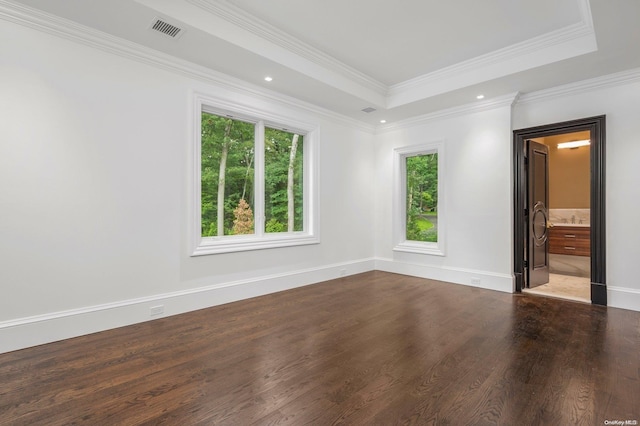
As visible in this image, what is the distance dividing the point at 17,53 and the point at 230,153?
86.3 inches

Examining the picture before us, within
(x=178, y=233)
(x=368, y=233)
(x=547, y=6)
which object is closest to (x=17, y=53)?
(x=178, y=233)

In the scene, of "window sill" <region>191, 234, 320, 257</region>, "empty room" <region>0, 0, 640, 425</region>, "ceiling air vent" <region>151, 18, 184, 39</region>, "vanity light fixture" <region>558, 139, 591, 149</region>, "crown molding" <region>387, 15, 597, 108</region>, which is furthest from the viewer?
"vanity light fixture" <region>558, 139, 591, 149</region>

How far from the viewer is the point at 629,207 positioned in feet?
12.6

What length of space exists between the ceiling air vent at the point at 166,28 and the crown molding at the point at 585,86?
4554 millimetres

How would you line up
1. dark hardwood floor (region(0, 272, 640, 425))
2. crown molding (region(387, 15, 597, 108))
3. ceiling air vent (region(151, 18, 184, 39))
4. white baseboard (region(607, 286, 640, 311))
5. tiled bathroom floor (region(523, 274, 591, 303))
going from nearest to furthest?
dark hardwood floor (region(0, 272, 640, 425)) → ceiling air vent (region(151, 18, 184, 39)) → crown molding (region(387, 15, 597, 108)) → white baseboard (region(607, 286, 640, 311)) → tiled bathroom floor (region(523, 274, 591, 303))

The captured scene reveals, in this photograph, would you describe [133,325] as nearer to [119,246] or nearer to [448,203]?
[119,246]

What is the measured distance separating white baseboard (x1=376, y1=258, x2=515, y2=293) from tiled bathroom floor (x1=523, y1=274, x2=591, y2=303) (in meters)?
0.35

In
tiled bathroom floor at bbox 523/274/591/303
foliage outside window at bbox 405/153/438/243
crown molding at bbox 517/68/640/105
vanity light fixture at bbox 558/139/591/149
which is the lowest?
tiled bathroom floor at bbox 523/274/591/303

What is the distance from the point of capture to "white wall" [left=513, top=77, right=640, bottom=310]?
379cm

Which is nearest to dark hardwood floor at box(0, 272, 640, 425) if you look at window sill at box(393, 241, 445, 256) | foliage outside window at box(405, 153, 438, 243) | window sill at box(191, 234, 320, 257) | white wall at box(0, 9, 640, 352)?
white wall at box(0, 9, 640, 352)

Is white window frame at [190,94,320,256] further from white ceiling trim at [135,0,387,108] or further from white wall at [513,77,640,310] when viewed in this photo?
white wall at [513,77,640,310]

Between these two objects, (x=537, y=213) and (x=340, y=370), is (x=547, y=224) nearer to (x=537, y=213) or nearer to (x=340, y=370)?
(x=537, y=213)

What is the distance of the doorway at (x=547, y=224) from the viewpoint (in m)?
3.99

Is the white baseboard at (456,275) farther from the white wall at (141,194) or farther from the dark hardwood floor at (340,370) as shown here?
the dark hardwood floor at (340,370)
